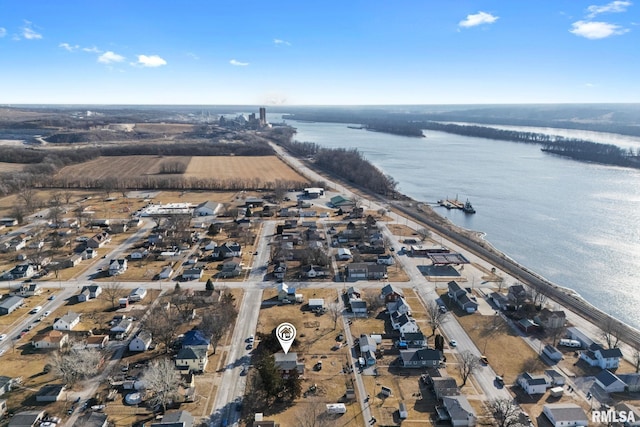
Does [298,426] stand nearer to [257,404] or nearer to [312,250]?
[257,404]

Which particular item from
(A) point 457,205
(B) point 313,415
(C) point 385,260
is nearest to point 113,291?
(B) point 313,415

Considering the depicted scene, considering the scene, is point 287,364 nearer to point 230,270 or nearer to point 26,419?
point 26,419

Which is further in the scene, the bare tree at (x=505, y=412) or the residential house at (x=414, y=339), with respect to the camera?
the residential house at (x=414, y=339)

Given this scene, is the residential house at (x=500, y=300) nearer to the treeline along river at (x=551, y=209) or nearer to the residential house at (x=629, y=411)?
the treeline along river at (x=551, y=209)

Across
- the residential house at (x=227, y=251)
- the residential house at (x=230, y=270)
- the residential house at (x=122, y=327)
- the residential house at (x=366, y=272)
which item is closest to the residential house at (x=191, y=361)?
the residential house at (x=122, y=327)

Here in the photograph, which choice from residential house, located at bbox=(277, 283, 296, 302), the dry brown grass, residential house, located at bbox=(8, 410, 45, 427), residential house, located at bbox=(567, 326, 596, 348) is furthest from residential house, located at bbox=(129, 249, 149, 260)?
the dry brown grass
